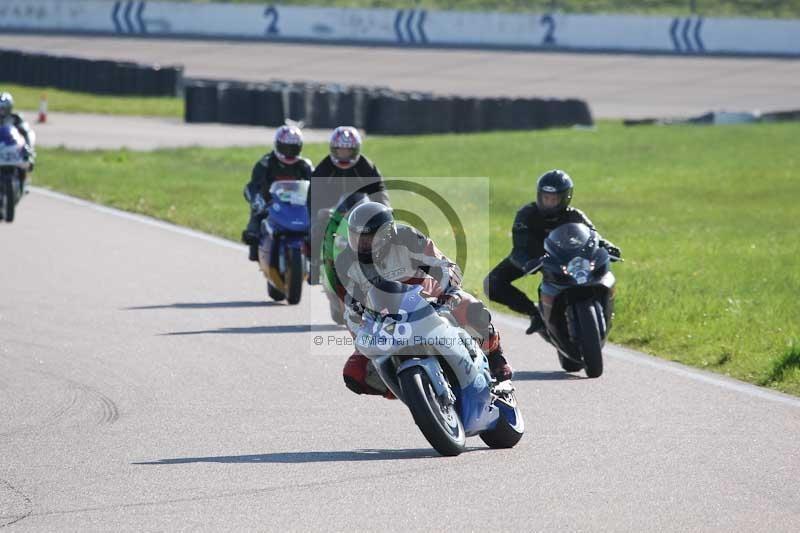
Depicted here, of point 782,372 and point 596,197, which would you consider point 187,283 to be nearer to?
point 782,372

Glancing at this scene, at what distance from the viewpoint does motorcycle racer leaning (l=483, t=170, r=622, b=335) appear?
11.7 meters

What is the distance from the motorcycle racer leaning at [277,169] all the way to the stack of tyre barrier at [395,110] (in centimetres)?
2085

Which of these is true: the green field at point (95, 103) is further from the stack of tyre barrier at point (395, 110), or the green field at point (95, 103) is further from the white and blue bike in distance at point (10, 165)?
the white and blue bike in distance at point (10, 165)

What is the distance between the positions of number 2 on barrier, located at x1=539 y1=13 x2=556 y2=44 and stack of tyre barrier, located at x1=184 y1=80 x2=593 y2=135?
18092 millimetres

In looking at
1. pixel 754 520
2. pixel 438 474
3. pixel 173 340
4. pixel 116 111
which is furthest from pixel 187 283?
pixel 116 111

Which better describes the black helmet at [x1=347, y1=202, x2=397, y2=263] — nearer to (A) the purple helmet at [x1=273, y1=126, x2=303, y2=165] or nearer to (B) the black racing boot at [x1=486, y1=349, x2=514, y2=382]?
(B) the black racing boot at [x1=486, y1=349, x2=514, y2=382]

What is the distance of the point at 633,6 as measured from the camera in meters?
58.1

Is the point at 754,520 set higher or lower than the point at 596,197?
higher

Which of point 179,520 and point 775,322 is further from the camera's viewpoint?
point 775,322

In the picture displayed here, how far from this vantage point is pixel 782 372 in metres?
11.1

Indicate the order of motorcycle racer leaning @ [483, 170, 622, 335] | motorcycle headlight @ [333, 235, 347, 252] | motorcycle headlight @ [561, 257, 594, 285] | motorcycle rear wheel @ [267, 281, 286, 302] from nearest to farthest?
motorcycle headlight @ [333, 235, 347, 252]
motorcycle headlight @ [561, 257, 594, 285]
motorcycle racer leaning @ [483, 170, 622, 335]
motorcycle rear wheel @ [267, 281, 286, 302]

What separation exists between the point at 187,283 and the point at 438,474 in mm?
8330

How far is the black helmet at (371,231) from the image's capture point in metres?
8.11

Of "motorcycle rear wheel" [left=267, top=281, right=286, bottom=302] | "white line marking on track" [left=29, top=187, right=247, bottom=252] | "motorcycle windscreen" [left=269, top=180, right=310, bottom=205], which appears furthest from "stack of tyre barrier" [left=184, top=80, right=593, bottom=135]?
"motorcycle rear wheel" [left=267, top=281, right=286, bottom=302]
